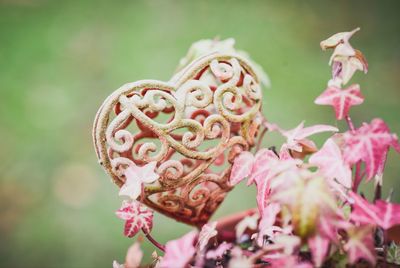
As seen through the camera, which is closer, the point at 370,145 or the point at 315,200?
the point at 315,200

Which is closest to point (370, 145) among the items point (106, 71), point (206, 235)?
point (206, 235)

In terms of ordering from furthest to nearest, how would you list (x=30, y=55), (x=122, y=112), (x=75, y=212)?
(x=30, y=55), (x=75, y=212), (x=122, y=112)

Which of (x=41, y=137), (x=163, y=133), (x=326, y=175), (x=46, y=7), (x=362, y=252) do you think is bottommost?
(x=362, y=252)

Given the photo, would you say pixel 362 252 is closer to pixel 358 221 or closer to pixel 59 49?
pixel 358 221

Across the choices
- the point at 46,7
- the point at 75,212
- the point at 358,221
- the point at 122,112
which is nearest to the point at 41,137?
the point at 75,212

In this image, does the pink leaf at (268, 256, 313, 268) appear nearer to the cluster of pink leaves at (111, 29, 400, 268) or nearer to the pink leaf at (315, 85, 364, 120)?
the cluster of pink leaves at (111, 29, 400, 268)

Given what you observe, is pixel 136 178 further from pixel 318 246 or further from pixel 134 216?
pixel 318 246
